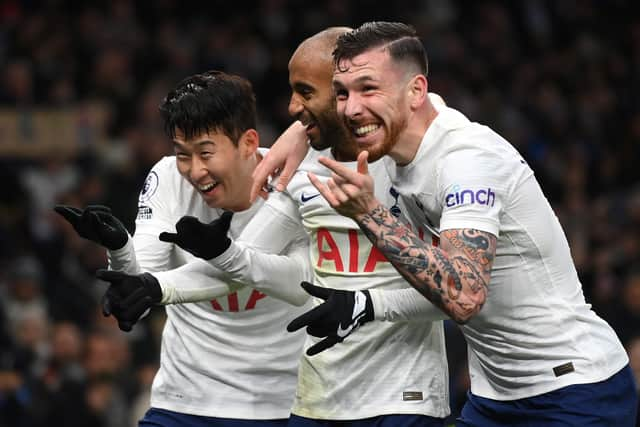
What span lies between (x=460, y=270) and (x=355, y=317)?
47 cm

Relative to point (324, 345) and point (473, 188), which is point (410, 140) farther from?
point (324, 345)

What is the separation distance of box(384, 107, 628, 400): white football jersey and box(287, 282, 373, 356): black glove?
15.9 inches

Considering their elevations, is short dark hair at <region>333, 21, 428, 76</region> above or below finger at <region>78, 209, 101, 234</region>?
above

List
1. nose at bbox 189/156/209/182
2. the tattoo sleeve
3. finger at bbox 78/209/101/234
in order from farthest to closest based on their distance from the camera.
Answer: nose at bbox 189/156/209/182, finger at bbox 78/209/101/234, the tattoo sleeve

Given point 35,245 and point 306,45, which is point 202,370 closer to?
point 306,45

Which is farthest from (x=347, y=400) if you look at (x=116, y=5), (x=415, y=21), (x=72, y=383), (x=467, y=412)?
(x=415, y=21)

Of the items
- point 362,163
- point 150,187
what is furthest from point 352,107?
point 150,187

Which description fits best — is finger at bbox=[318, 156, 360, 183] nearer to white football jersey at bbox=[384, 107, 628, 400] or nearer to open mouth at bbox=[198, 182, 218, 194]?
white football jersey at bbox=[384, 107, 628, 400]

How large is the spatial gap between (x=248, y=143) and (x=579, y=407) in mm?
1785

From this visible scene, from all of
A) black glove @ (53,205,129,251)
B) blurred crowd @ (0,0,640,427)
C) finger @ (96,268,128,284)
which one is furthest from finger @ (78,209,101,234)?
blurred crowd @ (0,0,640,427)

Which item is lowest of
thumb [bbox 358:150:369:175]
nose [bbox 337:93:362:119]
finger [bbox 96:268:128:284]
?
finger [bbox 96:268:128:284]

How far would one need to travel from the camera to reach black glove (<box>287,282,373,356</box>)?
3.91 metres

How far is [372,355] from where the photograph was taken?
4.55 m

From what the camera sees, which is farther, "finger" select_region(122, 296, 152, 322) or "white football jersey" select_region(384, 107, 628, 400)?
"finger" select_region(122, 296, 152, 322)
